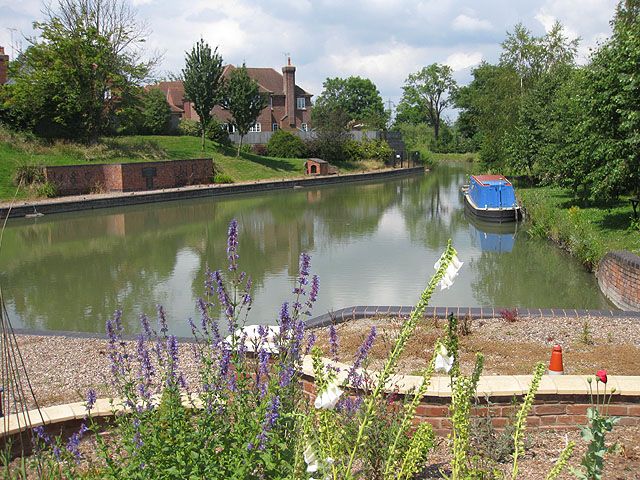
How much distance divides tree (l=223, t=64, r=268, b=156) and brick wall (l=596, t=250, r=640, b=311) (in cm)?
3387

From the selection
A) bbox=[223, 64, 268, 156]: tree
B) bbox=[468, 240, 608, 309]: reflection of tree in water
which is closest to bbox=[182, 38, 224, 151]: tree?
bbox=[223, 64, 268, 156]: tree

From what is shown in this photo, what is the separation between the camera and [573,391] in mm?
4609

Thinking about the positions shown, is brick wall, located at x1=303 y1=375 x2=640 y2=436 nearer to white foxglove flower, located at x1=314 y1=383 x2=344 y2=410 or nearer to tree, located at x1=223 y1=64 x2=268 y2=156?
white foxglove flower, located at x1=314 y1=383 x2=344 y2=410

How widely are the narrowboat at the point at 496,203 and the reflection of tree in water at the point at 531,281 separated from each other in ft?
18.5

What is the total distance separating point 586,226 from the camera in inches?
646

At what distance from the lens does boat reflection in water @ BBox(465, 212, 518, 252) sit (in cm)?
1884

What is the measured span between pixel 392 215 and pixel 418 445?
24631mm

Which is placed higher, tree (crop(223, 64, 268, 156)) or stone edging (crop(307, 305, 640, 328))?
tree (crop(223, 64, 268, 156))

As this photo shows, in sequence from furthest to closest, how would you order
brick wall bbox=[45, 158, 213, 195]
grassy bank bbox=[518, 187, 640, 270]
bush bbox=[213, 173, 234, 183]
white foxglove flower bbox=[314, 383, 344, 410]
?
bush bbox=[213, 173, 234, 183], brick wall bbox=[45, 158, 213, 195], grassy bank bbox=[518, 187, 640, 270], white foxglove flower bbox=[314, 383, 344, 410]

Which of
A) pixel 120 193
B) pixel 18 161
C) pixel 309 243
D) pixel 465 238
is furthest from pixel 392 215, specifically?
pixel 18 161

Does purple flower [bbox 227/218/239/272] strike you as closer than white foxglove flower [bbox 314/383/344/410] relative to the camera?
No

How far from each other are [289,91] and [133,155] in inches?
1292

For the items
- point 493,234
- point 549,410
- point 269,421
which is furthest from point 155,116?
point 269,421

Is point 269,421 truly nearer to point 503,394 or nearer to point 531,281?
point 503,394
